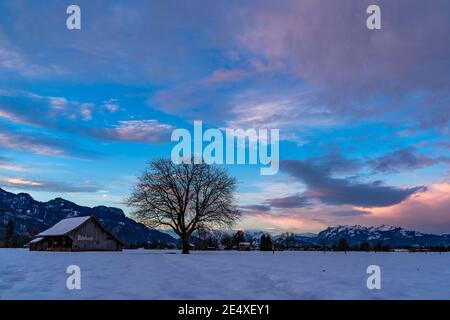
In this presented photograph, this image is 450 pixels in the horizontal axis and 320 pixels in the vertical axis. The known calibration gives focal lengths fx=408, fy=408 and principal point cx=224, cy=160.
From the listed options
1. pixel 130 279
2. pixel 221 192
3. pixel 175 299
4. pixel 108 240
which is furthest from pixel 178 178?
pixel 175 299

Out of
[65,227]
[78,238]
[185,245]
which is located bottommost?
[185,245]

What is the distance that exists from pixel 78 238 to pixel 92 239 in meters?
2.72

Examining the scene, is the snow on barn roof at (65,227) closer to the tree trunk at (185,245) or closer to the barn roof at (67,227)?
the barn roof at (67,227)

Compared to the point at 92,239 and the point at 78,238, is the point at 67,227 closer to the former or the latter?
the point at 78,238

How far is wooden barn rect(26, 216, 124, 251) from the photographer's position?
63.9 m

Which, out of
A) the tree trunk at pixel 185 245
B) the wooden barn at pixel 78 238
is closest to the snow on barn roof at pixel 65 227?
the wooden barn at pixel 78 238

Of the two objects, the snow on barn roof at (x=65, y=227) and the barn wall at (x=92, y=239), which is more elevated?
the snow on barn roof at (x=65, y=227)

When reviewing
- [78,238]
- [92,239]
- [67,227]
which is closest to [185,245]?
[92,239]

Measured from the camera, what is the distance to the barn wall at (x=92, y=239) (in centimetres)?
6425

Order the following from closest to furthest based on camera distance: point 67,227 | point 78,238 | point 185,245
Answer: point 185,245
point 78,238
point 67,227

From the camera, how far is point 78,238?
64500 millimetres
